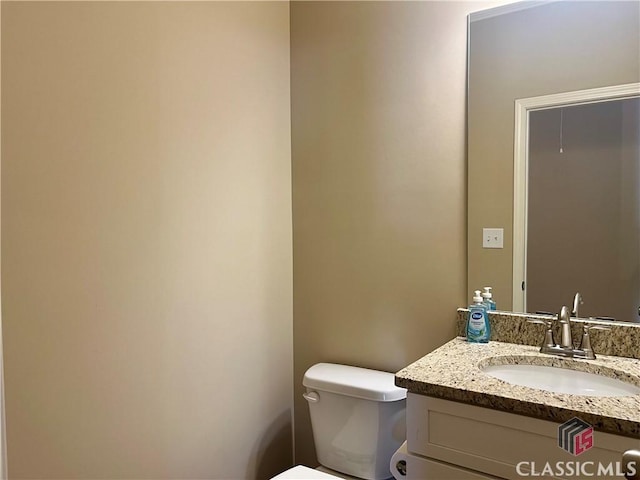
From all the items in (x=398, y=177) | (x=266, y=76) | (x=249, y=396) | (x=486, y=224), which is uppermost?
(x=266, y=76)

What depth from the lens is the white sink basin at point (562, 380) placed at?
1.16 m

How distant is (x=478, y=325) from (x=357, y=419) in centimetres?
56

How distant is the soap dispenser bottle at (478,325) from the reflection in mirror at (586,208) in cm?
15

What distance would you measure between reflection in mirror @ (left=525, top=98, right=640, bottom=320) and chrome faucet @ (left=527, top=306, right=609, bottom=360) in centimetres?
9

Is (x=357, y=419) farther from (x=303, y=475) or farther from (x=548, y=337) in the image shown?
(x=548, y=337)

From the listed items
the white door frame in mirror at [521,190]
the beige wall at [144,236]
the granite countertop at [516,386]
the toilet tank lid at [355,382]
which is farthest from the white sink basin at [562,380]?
the beige wall at [144,236]

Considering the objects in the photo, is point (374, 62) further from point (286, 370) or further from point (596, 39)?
point (286, 370)

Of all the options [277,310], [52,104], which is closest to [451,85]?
[277,310]

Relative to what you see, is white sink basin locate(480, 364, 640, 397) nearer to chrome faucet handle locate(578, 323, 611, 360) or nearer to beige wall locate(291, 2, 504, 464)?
chrome faucet handle locate(578, 323, 611, 360)

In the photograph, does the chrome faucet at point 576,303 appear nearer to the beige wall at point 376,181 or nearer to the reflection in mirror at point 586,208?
the reflection in mirror at point 586,208

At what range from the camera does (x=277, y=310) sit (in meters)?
1.90

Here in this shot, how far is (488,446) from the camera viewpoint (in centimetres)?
102

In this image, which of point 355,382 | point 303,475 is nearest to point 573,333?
point 355,382

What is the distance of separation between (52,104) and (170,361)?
2.70 feet
